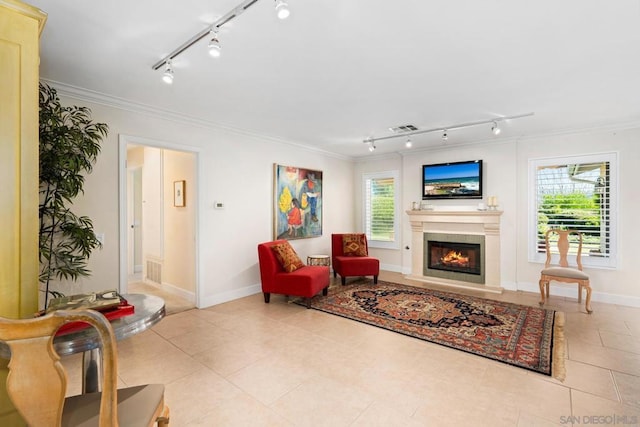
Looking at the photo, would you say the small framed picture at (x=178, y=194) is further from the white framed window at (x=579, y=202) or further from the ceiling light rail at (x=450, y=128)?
the white framed window at (x=579, y=202)

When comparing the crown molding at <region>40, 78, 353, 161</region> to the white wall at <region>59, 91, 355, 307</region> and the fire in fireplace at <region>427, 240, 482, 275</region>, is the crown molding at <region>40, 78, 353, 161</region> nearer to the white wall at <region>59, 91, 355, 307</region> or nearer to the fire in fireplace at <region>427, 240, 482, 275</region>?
Answer: the white wall at <region>59, 91, 355, 307</region>

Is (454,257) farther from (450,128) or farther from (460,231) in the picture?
(450,128)

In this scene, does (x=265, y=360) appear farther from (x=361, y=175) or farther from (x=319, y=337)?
(x=361, y=175)

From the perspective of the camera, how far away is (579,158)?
4617mm

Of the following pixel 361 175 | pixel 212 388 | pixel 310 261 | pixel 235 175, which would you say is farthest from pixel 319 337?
pixel 361 175

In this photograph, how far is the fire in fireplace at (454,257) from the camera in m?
5.49

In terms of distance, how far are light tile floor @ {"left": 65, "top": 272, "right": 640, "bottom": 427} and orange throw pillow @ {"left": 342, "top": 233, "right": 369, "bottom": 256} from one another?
2257 millimetres

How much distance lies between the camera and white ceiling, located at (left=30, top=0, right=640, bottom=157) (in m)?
1.93

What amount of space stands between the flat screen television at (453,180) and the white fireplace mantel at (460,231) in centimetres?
34

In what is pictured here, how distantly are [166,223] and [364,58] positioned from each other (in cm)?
408

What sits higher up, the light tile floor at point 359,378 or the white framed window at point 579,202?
the white framed window at point 579,202

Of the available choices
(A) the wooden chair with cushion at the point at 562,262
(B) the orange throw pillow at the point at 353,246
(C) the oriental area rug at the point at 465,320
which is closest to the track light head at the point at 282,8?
(C) the oriental area rug at the point at 465,320

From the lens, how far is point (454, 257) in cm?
570

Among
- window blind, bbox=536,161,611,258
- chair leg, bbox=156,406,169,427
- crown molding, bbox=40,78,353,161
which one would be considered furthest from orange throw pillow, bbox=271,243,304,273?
window blind, bbox=536,161,611,258
